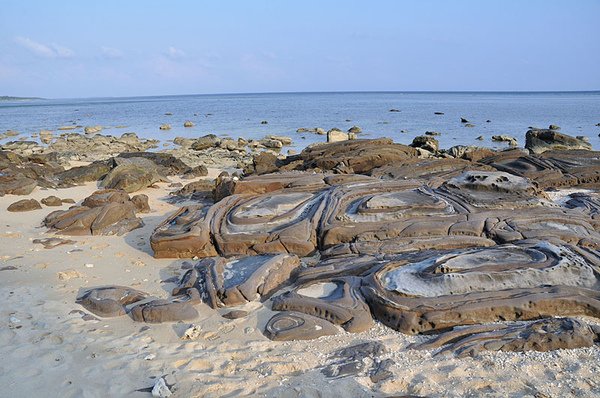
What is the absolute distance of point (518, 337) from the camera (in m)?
3.87

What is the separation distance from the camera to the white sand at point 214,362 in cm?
339

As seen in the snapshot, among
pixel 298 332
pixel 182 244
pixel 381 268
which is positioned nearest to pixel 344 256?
pixel 381 268

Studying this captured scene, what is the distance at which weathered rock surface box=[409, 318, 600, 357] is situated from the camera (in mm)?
3766

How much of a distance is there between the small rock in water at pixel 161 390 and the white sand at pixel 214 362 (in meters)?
0.06

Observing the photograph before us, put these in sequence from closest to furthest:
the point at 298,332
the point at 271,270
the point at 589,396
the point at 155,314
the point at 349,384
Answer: the point at 589,396 → the point at 349,384 → the point at 298,332 → the point at 155,314 → the point at 271,270

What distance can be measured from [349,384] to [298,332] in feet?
2.80

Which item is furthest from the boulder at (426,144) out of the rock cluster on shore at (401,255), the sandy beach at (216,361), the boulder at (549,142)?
the sandy beach at (216,361)

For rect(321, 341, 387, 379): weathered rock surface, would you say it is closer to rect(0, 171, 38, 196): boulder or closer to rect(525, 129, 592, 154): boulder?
rect(0, 171, 38, 196): boulder

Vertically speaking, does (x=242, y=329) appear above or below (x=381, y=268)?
below

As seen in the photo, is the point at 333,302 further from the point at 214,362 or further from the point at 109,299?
the point at 109,299

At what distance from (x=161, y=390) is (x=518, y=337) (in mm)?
2667

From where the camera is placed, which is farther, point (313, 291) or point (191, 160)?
point (191, 160)

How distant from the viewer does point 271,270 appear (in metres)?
5.38

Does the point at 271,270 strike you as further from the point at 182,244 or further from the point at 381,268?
the point at 182,244
